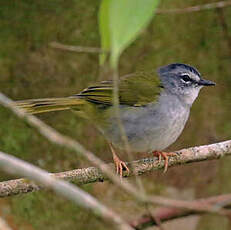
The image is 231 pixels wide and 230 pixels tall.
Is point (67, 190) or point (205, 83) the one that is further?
point (205, 83)

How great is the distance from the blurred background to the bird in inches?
25.7

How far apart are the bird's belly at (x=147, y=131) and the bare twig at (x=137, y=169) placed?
14 cm

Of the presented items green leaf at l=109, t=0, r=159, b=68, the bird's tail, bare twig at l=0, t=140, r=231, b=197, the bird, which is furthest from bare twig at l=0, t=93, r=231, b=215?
the bird

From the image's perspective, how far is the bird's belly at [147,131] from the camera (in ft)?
11.2

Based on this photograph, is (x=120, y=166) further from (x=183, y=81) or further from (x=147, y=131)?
(x=183, y=81)

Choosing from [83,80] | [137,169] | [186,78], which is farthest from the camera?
[83,80]

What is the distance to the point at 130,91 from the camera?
11.9 feet

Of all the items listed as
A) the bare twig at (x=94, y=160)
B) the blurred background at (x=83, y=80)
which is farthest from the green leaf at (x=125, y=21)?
the blurred background at (x=83, y=80)

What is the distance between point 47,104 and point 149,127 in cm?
71

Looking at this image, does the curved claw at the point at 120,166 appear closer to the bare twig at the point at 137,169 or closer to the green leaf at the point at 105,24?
the bare twig at the point at 137,169

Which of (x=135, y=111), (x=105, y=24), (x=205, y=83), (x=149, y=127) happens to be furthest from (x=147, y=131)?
(x=105, y=24)

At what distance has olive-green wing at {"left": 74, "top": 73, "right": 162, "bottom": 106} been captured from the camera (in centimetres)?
350

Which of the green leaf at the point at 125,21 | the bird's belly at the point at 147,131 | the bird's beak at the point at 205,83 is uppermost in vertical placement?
the green leaf at the point at 125,21

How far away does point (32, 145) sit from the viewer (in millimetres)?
4684
